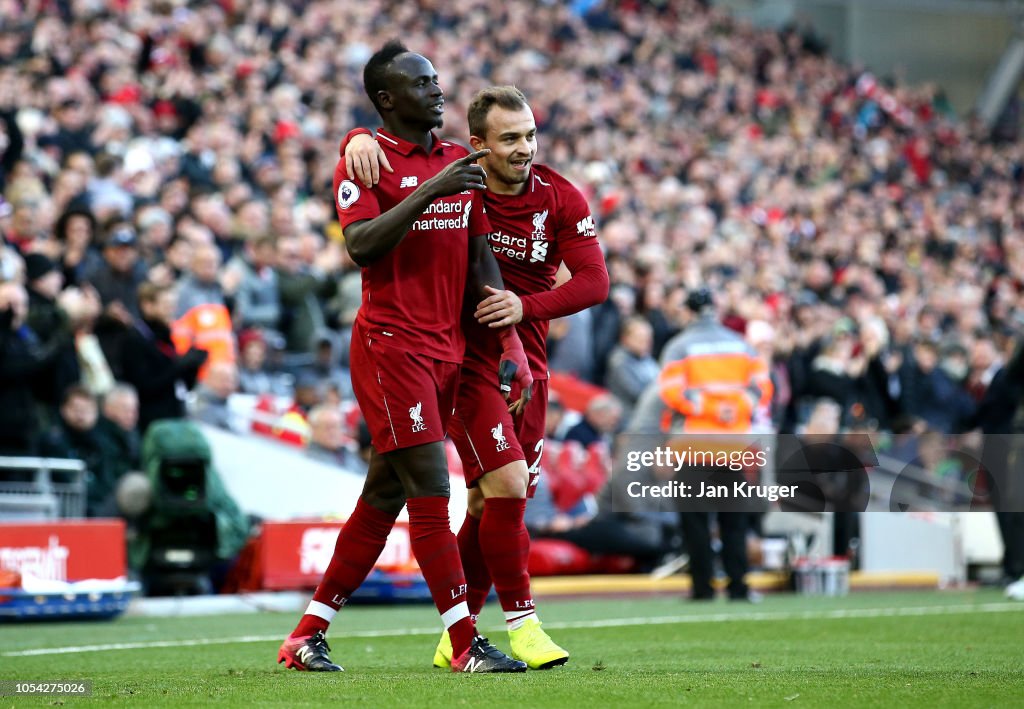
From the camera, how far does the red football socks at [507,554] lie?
6.00 metres

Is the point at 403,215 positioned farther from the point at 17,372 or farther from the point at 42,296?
the point at 42,296

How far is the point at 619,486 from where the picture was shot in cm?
1330

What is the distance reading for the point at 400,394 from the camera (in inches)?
226

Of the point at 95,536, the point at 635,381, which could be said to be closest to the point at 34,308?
the point at 95,536

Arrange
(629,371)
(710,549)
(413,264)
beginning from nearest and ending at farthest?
(413,264)
(710,549)
(629,371)

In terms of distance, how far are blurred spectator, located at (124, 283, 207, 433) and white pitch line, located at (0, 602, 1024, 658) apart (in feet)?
11.0

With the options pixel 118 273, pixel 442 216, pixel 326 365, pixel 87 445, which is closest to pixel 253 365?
pixel 326 365

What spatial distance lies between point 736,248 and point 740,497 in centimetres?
978

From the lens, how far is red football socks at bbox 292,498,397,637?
19.8 feet

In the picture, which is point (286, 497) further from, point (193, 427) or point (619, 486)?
point (619, 486)

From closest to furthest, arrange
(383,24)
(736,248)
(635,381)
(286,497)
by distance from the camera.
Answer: (286,497) < (635,381) < (736,248) < (383,24)

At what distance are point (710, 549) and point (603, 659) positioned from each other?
5168 mm

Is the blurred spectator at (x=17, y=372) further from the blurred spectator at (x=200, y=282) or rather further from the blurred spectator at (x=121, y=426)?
the blurred spectator at (x=200, y=282)
